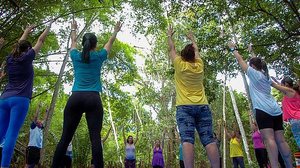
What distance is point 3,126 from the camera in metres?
3.36

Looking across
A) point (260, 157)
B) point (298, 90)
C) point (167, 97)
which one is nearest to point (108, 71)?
point (167, 97)

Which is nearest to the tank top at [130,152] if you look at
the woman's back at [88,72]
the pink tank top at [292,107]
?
the pink tank top at [292,107]

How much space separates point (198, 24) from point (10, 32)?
250 inches

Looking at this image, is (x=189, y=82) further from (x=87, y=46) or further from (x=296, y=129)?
(x=296, y=129)

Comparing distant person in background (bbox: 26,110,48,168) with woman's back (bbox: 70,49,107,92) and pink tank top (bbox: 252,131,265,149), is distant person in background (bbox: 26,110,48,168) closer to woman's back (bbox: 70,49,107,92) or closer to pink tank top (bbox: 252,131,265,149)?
woman's back (bbox: 70,49,107,92)

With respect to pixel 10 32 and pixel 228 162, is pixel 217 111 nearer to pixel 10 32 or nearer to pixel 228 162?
pixel 228 162

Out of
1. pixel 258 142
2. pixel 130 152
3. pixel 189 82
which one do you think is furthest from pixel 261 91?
pixel 130 152

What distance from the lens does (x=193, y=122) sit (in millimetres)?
Answer: 3314

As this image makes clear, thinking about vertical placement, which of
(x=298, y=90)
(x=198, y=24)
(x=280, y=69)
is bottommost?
(x=298, y=90)

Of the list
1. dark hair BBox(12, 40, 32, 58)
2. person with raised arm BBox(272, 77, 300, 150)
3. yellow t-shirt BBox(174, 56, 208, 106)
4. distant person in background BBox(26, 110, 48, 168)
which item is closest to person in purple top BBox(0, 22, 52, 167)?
dark hair BBox(12, 40, 32, 58)

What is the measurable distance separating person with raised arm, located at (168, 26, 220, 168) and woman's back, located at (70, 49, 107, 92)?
0.85 meters

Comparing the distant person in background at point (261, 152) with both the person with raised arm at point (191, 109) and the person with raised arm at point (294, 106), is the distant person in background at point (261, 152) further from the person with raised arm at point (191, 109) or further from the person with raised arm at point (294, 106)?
the person with raised arm at point (191, 109)

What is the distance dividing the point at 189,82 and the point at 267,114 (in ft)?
3.57

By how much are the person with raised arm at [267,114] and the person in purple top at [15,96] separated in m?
2.51
